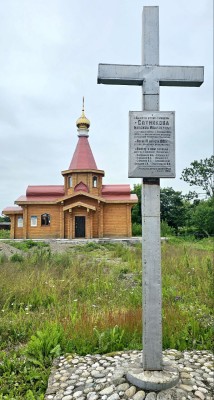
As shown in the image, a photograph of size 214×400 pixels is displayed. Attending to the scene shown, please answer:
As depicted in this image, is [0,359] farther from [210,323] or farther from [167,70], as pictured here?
[167,70]

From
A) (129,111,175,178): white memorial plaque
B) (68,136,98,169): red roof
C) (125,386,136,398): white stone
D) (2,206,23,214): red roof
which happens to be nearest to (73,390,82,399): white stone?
(125,386,136,398): white stone

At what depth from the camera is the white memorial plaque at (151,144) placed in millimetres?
3791

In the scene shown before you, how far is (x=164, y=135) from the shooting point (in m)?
3.84

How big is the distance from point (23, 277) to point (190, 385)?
15.7 ft

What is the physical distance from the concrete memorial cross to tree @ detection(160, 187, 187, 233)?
3413 centimetres

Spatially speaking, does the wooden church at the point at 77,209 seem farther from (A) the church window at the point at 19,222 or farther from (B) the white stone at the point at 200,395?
(B) the white stone at the point at 200,395

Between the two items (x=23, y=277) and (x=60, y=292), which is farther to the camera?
(x=23, y=277)

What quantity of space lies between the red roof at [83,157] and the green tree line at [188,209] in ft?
25.1

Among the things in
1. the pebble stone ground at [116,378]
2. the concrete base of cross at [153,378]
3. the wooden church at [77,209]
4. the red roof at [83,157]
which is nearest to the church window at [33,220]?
the wooden church at [77,209]

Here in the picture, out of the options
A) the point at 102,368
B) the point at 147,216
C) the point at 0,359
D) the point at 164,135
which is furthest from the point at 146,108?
the point at 0,359

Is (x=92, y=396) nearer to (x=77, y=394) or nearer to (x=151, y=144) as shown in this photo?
(x=77, y=394)

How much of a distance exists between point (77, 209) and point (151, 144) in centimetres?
2060

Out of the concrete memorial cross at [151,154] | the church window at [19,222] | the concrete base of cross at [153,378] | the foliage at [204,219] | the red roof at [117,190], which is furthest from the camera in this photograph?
the foliage at [204,219]

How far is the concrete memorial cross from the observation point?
3629mm
